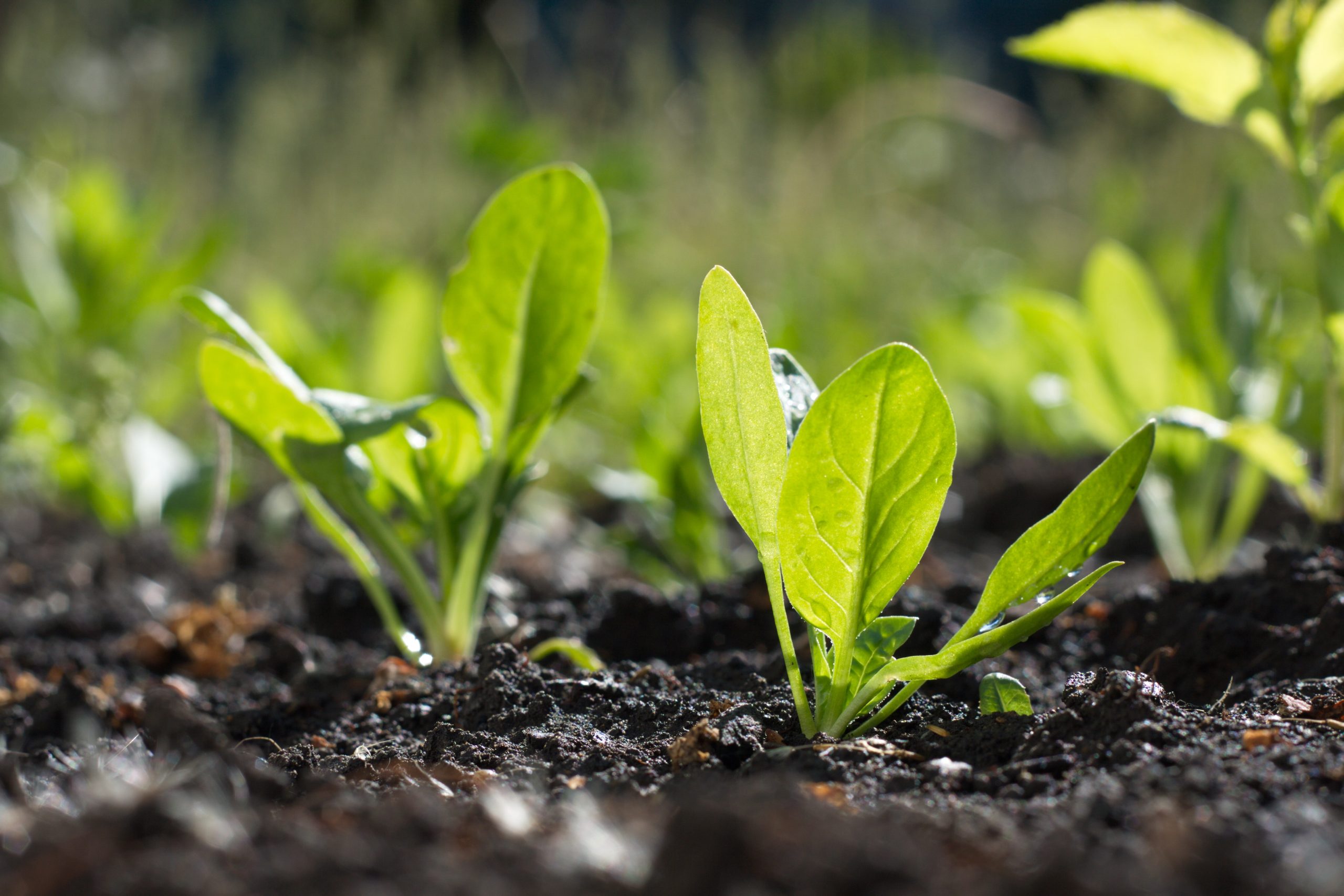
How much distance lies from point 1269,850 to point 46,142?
14.0ft

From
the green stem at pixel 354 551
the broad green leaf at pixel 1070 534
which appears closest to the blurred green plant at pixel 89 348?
the green stem at pixel 354 551

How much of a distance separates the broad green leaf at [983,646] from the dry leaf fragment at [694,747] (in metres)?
0.16

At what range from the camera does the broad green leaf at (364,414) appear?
113 centimetres

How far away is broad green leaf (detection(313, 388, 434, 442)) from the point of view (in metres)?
1.13

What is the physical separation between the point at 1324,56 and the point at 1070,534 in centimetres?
91

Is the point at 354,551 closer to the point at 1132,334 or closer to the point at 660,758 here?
the point at 660,758

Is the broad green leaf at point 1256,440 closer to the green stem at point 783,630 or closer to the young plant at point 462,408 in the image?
the green stem at point 783,630

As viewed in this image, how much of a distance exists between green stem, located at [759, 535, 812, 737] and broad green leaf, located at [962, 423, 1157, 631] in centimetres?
15

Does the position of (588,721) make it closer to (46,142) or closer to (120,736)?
(120,736)

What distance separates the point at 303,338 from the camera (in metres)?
2.28

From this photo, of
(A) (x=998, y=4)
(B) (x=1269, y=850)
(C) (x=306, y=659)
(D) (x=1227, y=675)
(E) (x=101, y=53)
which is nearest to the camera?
(B) (x=1269, y=850)

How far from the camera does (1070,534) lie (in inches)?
35.8

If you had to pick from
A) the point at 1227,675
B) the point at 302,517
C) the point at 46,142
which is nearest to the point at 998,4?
the point at 46,142

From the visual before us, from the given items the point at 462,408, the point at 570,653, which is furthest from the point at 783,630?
the point at 462,408
